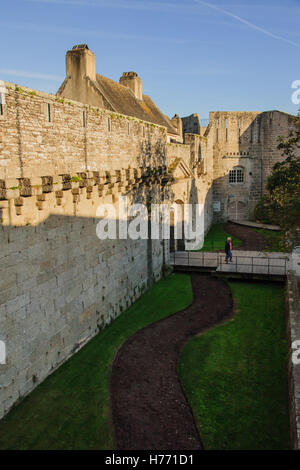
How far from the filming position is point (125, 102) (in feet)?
85.7

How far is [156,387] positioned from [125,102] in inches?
834

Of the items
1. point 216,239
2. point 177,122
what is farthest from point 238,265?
point 177,122

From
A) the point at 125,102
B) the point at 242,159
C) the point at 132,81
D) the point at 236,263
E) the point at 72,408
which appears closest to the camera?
the point at 72,408

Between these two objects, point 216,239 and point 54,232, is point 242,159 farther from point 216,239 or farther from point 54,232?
point 54,232

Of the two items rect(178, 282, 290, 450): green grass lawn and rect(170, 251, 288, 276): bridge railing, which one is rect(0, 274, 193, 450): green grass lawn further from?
rect(170, 251, 288, 276): bridge railing

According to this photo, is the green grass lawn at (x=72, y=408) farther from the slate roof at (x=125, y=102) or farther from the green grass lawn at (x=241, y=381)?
the slate roof at (x=125, y=102)

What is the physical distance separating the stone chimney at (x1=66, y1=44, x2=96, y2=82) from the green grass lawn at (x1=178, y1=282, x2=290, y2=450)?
16957 millimetres

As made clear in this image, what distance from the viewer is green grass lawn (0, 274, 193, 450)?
7523mm

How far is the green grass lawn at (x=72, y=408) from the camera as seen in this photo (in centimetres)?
752

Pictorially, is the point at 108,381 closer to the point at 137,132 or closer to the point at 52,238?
the point at 52,238

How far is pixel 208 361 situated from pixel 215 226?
2394 cm

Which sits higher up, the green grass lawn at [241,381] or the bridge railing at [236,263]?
the bridge railing at [236,263]

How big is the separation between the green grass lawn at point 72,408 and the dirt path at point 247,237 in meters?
13.1

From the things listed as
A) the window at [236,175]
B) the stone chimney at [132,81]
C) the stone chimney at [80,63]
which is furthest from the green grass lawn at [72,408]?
the window at [236,175]
